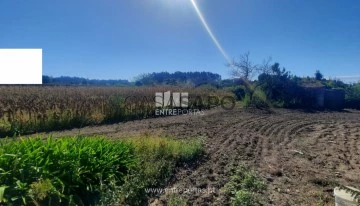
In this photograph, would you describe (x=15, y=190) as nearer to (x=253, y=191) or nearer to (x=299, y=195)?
(x=253, y=191)

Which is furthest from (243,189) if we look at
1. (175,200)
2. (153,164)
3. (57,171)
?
(57,171)

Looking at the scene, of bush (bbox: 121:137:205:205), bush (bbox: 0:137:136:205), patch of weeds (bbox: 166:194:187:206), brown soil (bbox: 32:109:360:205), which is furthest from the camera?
brown soil (bbox: 32:109:360:205)

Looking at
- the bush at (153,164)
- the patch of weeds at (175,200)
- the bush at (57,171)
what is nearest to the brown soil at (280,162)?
the patch of weeds at (175,200)

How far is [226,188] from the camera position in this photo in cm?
423

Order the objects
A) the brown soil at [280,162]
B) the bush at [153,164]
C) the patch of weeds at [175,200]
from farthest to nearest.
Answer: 1. the brown soil at [280,162]
2. the bush at [153,164]
3. the patch of weeds at [175,200]

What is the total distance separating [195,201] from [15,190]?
2176mm

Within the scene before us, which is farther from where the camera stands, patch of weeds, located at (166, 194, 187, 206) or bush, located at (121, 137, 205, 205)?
bush, located at (121, 137, 205, 205)

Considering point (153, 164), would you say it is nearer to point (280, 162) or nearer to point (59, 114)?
point (280, 162)

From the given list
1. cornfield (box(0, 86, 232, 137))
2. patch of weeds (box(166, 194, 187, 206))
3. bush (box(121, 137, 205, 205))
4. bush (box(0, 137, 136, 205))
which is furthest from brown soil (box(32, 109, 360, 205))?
cornfield (box(0, 86, 232, 137))

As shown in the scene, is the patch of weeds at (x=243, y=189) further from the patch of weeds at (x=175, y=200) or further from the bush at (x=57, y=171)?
the bush at (x=57, y=171)

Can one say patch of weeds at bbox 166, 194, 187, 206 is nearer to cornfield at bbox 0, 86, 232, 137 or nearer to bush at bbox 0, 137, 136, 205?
bush at bbox 0, 137, 136, 205

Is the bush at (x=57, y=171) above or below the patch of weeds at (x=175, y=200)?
above

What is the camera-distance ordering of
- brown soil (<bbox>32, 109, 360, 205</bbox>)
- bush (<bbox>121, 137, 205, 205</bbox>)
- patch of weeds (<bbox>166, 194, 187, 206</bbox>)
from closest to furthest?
patch of weeds (<bbox>166, 194, 187, 206</bbox>) < bush (<bbox>121, 137, 205, 205</bbox>) < brown soil (<bbox>32, 109, 360, 205</bbox>)

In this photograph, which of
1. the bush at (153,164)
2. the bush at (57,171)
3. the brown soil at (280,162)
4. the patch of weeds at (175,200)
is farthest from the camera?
the brown soil at (280,162)
